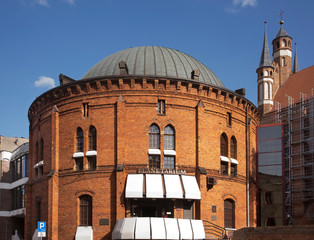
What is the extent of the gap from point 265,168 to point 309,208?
6.05 metres

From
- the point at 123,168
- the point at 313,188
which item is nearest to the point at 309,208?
the point at 313,188

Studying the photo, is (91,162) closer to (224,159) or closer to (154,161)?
(154,161)

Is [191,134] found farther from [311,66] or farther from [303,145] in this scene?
[311,66]

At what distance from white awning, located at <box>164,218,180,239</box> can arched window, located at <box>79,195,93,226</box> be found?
6467mm

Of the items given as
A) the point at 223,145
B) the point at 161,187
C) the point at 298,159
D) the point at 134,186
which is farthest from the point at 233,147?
the point at 298,159

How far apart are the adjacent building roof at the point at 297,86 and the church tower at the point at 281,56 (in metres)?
2.23

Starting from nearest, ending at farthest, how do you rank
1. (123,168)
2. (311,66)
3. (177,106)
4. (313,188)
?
(123,168), (177,106), (313,188), (311,66)

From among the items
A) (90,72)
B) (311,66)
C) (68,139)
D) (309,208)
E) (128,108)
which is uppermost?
(311,66)

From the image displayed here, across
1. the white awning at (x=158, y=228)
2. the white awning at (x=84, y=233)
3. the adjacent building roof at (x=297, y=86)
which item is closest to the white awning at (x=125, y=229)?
the white awning at (x=158, y=228)

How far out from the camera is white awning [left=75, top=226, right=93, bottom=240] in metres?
32.4

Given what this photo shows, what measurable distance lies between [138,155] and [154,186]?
112 inches

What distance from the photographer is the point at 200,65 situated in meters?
41.0

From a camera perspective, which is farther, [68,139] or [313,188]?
[313,188]

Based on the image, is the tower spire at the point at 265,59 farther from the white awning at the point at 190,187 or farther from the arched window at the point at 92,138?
the arched window at the point at 92,138
